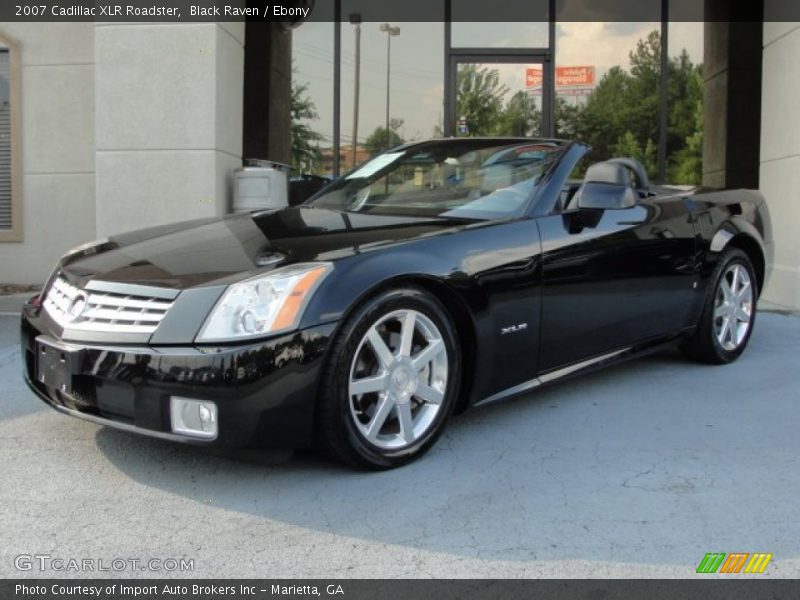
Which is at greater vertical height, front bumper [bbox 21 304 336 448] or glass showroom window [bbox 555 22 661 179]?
glass showroom window [bbox 555 22 661 179]

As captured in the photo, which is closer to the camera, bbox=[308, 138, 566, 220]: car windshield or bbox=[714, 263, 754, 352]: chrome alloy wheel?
bbox=[308, 138, 566, 220]: car windshield

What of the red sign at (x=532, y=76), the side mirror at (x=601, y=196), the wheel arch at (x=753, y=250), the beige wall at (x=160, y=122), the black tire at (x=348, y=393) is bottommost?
the black tire at (x=348, y=393)

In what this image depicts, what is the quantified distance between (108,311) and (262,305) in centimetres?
64

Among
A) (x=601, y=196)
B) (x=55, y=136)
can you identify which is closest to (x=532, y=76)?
(x=55, y=136)

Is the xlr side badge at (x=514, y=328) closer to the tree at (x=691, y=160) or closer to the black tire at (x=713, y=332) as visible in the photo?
the black tire at (x=713, y=332)

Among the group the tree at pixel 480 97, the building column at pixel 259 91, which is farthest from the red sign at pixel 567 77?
the building column at pixel 259 91

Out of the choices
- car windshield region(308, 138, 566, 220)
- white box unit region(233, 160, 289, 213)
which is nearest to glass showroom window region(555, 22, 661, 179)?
white box unit region(233, 160, 289, 213)

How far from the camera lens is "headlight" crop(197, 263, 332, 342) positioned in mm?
2855

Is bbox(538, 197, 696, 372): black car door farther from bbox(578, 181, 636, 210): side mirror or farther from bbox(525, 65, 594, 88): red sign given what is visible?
bbox(525, 65, 594, 88): red sign

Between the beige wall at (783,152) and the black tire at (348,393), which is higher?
the beige wall at (783,152)

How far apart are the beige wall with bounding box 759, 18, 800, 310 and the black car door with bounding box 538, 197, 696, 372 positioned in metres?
3.27

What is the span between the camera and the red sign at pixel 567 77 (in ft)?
33.1

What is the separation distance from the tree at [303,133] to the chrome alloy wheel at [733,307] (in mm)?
6388

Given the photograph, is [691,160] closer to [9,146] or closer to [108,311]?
[9,146]
